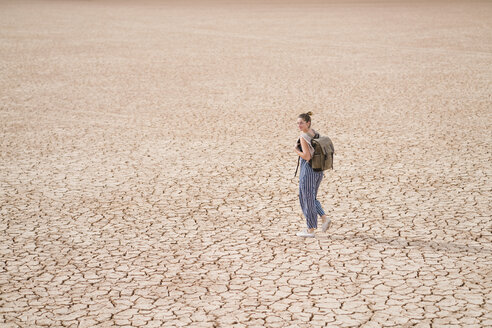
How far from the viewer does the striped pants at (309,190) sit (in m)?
8.20

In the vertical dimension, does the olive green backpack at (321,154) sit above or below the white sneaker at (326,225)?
above

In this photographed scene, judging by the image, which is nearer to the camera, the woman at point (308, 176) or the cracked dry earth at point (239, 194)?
the cracked dry earth at point (239, 194)

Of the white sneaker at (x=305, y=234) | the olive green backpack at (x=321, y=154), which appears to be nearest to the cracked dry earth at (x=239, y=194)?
the white sneaker at (x=305, y=234)

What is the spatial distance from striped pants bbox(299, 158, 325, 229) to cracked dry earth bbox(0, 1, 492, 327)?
405mm

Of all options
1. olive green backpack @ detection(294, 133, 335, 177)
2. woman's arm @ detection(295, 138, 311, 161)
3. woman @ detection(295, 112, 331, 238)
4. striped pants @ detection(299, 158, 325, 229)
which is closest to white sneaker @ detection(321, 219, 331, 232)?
woman @ detection(295, 112, 331, 238)

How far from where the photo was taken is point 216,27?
38594 millimetres

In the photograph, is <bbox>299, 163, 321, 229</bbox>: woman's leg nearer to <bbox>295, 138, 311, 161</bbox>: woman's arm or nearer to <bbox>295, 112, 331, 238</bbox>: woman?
<bbox>295, 112, 331, 238</bbox>: woman

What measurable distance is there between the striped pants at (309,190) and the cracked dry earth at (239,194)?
15.9 inches

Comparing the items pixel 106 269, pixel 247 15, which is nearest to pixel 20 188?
pixel 106 269

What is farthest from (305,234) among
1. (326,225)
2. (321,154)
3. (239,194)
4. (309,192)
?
(239,194)

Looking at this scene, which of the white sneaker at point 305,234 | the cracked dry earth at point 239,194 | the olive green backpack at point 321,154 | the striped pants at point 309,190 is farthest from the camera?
the white sneaker at point 305,234

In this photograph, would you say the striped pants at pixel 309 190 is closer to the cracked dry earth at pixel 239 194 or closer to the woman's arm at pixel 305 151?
the woman's arm at pixel 305 151

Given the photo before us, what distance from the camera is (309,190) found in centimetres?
821

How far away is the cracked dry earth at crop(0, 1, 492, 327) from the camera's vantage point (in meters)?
6.89
